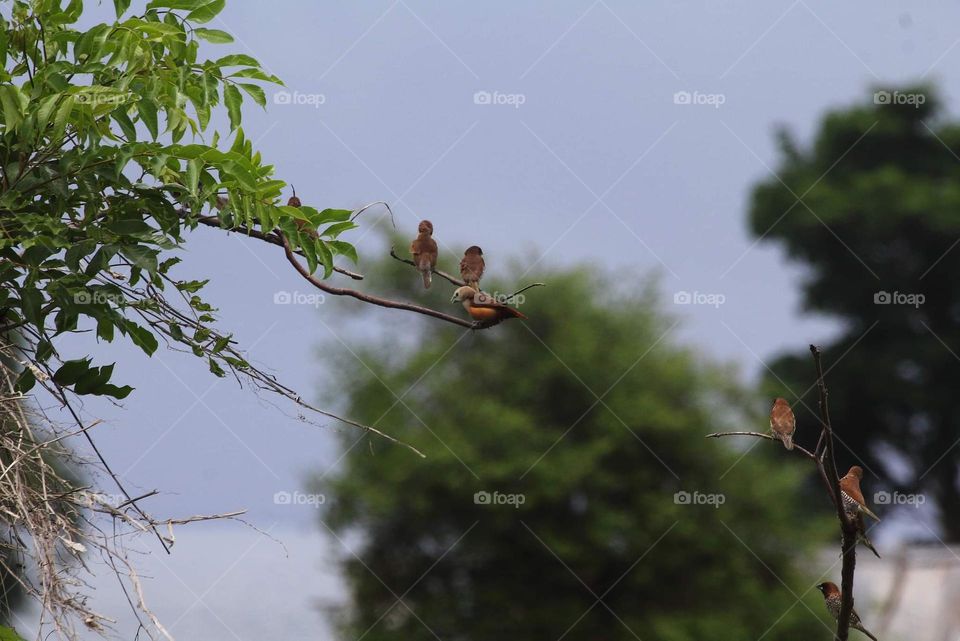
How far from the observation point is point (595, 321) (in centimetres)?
627

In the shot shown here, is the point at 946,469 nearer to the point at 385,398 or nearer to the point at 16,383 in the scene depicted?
the point at 385,398

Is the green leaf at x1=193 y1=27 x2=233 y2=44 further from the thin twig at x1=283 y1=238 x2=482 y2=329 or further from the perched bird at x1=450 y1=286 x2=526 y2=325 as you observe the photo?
the perched bird at x1=450 y1=286 x2=526 y2=325

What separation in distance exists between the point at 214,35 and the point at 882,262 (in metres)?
6.24

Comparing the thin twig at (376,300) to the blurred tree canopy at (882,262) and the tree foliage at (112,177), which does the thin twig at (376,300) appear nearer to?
the tree foliage at (112,177)

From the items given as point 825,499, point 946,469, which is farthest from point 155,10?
point 946,469

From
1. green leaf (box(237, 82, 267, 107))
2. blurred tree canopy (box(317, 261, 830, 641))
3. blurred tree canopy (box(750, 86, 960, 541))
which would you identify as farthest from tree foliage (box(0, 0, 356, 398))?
blurred tree canopy (box(750, 86, 960, 541))

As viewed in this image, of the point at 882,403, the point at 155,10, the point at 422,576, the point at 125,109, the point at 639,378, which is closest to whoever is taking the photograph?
the point at 125,109

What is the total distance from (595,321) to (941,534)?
227 centimetres

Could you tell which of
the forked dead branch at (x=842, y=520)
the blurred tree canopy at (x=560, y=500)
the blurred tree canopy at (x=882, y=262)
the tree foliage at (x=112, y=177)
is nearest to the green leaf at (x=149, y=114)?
the tree foliage at (x=112, y=177)

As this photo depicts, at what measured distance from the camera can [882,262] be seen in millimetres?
6973

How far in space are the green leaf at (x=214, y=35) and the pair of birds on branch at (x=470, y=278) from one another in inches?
16.5

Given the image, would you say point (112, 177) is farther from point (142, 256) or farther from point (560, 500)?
point (560, 500)

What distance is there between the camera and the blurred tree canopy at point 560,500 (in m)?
5.64

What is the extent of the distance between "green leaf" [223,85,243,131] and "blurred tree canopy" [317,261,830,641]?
14.0ft
